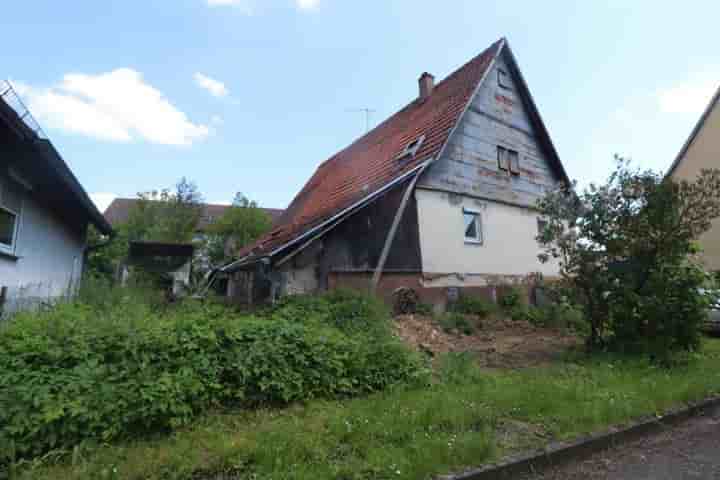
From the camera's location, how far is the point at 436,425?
3619 mm

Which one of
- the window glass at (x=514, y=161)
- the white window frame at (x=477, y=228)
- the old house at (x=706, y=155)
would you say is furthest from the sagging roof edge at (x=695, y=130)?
the white window frame at (x=477, y=228)

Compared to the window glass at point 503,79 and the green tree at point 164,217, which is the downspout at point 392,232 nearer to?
the window glass at point 503,79

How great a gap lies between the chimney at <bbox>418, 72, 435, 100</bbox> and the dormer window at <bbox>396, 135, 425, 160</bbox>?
4.48m

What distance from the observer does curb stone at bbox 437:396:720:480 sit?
2959 mm

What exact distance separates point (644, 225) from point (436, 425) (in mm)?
5176

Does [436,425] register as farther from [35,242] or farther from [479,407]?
[35,242]

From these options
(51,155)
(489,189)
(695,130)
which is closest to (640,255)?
(489,189)

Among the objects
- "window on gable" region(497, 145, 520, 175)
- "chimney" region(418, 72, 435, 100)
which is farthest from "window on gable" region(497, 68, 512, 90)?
"chimney" region(418, 72, 435, 100)

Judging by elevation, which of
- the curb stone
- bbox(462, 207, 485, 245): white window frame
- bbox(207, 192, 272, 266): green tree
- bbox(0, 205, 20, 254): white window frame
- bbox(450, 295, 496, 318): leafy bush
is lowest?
the curb stone

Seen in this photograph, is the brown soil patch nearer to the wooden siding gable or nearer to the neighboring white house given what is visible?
the wooden siding gable

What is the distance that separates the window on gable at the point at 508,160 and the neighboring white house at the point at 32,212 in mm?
11871

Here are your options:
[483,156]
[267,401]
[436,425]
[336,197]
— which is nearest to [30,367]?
[267,401]

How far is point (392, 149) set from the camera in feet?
42.8

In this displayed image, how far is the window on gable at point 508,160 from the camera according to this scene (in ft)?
42.3
